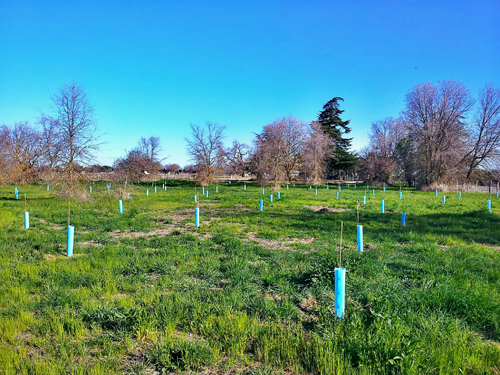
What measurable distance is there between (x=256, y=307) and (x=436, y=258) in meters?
5.01

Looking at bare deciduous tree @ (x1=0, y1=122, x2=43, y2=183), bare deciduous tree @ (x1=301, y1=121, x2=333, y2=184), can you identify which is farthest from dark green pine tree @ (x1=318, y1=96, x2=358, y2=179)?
bare deciduous tree @ (x1=0, y1=122, x2=43, y2=183)

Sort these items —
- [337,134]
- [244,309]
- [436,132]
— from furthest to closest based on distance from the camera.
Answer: [337,134] < [436,132] < [244,309]

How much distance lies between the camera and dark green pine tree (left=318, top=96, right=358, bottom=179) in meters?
65.0

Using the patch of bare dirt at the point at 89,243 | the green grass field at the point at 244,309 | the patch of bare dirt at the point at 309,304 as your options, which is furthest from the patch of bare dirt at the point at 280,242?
the patch of bare dirt at the point at 89,243

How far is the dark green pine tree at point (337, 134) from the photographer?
6500 cm

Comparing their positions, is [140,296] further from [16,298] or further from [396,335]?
[396,335]

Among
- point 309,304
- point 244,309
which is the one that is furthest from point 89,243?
point 309,304

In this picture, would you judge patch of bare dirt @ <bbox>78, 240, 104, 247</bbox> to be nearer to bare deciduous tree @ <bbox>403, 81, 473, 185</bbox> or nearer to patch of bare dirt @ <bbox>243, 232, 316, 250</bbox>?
patch of bare dirt @ <bbox>243, 232, 316, 250</bbox>

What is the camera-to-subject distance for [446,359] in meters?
2.86

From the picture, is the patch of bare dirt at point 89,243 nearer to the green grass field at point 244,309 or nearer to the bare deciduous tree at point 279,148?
the green grass field at point 244,309

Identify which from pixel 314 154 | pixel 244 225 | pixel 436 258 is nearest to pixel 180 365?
pixel 436 258

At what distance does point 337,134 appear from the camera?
217ft

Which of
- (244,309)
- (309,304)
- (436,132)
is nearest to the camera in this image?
(244,309)

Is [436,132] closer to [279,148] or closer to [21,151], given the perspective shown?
[279,148]
